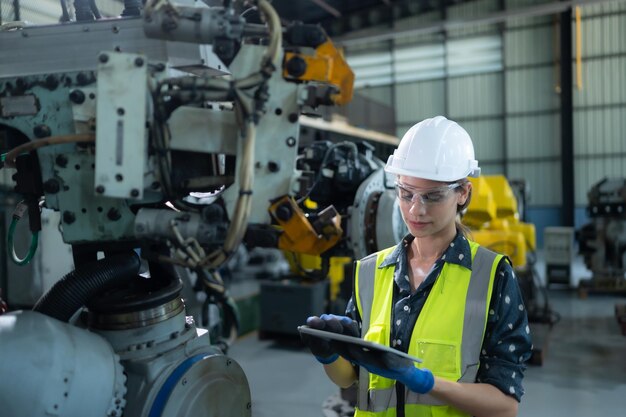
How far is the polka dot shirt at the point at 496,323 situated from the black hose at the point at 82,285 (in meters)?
0.92

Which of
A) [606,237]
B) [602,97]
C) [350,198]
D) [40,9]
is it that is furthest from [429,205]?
[602,97]

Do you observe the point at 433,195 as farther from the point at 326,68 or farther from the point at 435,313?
the point at 326,68

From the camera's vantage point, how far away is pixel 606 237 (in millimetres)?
7348

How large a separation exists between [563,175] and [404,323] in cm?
1310

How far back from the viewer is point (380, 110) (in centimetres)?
1223

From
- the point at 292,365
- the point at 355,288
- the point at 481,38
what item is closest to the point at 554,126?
the point at 481,38

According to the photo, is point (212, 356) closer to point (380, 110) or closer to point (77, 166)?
point (77, 166)

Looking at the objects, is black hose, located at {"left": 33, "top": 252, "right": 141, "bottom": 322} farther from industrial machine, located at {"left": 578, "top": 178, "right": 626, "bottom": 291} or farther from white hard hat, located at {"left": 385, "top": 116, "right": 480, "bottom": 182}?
industrial machine, located at {"left": 578, "top": 178, "right": 626, "bottom": 291}

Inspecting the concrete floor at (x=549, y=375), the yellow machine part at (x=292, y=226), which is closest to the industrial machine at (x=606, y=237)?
the concrete floor at (x=549, y=375)

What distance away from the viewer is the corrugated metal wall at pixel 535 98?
13.0 metres

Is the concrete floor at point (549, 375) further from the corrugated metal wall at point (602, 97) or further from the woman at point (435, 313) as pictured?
the corrugated metal wall at point (602, 97)

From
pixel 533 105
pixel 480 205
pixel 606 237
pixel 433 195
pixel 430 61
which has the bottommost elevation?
pixel 606 237

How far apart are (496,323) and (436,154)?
473 mm

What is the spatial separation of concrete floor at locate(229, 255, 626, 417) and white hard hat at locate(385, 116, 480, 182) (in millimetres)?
2748
